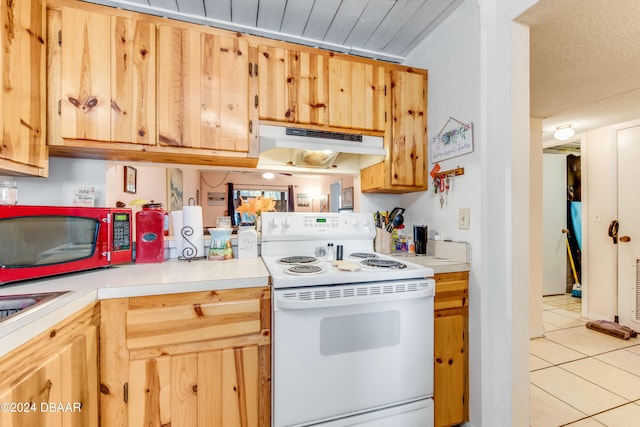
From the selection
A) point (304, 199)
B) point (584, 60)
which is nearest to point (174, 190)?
point (304, 199)

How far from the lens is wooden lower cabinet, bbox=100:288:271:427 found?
1073 millimetres

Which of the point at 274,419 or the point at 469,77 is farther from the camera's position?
the point at 469,77

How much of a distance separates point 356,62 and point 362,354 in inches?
65.5

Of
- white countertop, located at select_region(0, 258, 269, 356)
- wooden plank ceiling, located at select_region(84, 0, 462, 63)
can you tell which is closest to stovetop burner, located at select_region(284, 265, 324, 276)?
white countertop, located at select_region(0, 258, 269, 356)

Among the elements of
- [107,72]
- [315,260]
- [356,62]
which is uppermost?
[356,62]

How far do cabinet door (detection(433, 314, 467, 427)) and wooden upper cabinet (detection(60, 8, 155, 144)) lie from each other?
1837 millimetres

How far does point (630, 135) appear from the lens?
2873mm

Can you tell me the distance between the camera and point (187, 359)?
114cm

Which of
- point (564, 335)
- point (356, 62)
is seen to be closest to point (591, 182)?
point (564, 335)


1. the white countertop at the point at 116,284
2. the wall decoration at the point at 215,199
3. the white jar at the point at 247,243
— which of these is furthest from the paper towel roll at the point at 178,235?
the wall decoration at the point at 215,199

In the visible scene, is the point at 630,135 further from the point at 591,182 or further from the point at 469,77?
the point at 469,77

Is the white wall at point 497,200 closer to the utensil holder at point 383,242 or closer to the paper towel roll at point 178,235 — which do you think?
the utensil holder at point 383,242

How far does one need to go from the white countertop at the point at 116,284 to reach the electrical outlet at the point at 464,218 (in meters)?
1.14

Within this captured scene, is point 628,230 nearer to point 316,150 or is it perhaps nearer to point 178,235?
point 316,150
